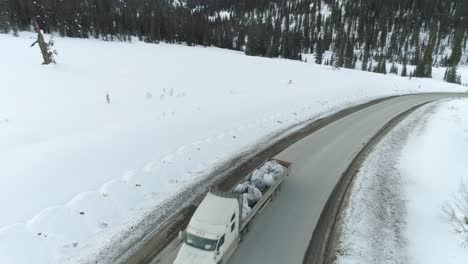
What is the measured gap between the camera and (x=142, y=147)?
14250 millimetres

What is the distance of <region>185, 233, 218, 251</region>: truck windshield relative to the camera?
7.08 metres

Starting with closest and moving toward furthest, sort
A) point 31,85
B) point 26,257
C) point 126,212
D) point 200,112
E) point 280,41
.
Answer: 1. point 26,257
2. point 126,212
3. point 200,112
4. point 31,85
5. point 280,41

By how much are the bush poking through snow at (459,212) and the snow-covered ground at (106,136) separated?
8.90m

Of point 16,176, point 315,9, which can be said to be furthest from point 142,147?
point 315,9

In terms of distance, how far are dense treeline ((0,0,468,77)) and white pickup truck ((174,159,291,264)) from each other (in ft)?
258

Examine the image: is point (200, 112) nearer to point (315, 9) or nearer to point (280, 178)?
point (280, 178)

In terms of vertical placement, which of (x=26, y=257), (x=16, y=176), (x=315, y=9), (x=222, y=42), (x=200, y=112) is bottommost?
(x=26, y=257)

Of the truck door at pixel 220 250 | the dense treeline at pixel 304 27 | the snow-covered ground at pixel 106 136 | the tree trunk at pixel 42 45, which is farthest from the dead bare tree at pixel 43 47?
the dense treeline at pixel 304 27

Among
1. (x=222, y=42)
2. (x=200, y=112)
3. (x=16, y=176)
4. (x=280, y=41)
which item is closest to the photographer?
(x=16, y=176)

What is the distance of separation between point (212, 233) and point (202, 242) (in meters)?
0.31

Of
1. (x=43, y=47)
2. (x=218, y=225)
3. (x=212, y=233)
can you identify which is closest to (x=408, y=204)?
(x=218, y=225)

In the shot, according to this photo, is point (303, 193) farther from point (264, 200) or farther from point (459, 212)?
point (459, 212)

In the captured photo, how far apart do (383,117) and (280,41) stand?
108546 millimetres

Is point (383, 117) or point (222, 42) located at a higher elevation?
point (222, 42)
